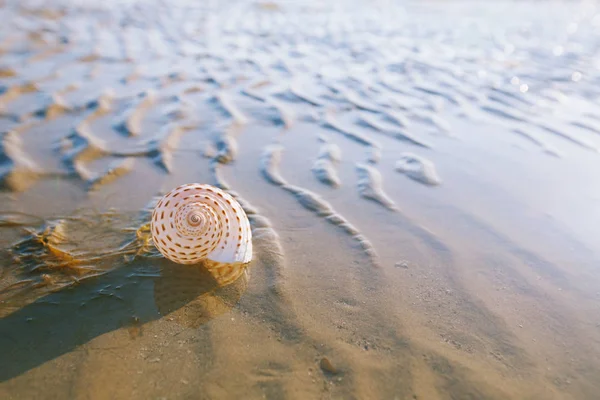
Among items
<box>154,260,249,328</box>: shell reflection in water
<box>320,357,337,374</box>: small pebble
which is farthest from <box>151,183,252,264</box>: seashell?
<box>320,357,337,374</box>: small pebble

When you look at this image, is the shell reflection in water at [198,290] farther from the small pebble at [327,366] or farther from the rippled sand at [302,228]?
the small pebble at [327,366]

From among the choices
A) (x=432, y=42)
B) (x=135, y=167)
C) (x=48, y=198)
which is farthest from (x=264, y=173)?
(x=432, y=42)

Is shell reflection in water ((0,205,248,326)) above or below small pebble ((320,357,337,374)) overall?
below

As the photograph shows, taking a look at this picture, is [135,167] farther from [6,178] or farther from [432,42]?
[432,42]

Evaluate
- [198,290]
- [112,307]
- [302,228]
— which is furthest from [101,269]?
[302,228]

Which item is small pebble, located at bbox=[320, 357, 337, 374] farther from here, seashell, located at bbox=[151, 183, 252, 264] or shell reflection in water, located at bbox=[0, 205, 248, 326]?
seashell, located at bbox=[151, 183, 252, 264]

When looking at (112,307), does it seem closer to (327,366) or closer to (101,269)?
(101,269)
